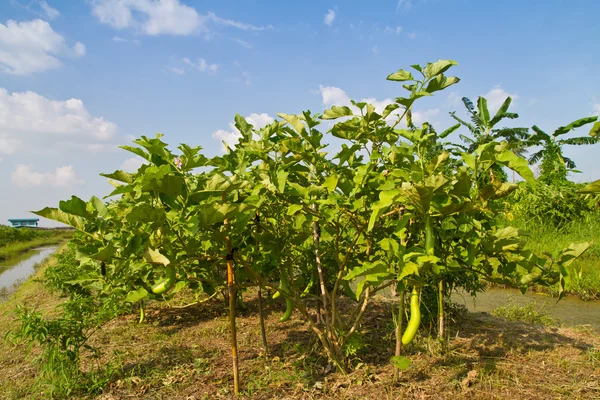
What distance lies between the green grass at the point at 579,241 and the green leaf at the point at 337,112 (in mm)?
4598

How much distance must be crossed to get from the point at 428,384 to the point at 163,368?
173cm

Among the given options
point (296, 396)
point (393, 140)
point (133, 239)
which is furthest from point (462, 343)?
point (133, 239)

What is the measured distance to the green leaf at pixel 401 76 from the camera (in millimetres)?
2035

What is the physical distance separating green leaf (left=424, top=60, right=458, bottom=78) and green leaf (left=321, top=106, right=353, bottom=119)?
1.38 feet

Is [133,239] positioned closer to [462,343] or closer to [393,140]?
[393,140]

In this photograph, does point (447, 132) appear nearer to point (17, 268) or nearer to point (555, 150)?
point (555, 150)

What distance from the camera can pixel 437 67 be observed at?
1967 millimetres

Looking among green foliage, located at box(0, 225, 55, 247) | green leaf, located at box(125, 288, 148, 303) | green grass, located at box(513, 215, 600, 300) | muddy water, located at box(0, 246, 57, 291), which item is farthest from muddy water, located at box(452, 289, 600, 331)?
green foliage, located at box(0, 225, 55, 247)

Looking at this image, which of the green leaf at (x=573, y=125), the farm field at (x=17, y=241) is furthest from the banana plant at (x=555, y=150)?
the farm field at (x=17, y=241)

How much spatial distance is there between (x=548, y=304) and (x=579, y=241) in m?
3.47

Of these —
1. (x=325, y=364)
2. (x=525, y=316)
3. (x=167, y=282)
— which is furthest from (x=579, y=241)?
(x=167, y=282)

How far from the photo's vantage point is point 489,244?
78.9 inches

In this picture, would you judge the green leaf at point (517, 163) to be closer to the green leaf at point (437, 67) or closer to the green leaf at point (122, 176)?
the green leaf at point (437, 67)

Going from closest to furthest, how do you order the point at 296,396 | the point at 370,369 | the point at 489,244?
the point at 489,244 → the point at 296,396 → the point at 370,369
